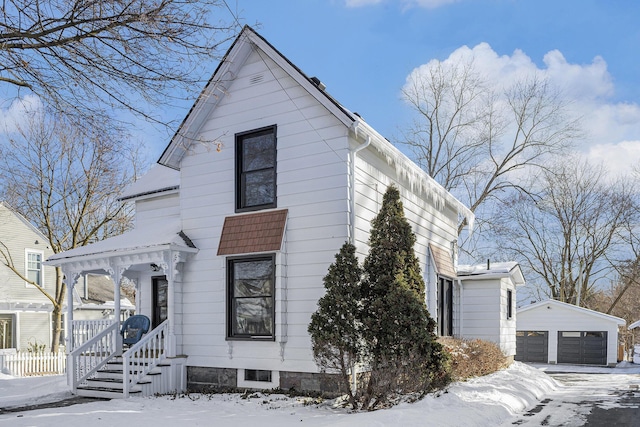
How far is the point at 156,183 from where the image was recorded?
1502 centimetres

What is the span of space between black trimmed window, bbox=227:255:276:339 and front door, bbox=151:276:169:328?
3368 millimetres

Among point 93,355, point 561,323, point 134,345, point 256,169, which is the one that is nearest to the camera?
point 134,345

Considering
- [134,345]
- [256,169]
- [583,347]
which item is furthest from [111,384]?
[583,347]

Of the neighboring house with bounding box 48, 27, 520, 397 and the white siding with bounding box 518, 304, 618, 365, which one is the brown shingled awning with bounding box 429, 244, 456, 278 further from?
the white siding with bounding box 518, 304, 618, 365

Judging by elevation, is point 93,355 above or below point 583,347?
above

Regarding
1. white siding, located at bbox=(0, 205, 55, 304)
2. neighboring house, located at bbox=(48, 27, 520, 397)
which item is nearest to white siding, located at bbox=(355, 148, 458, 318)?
neighboring house, located at bbox=(48, 27, 520, 397)

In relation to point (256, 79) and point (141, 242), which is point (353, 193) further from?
point (141, 242)

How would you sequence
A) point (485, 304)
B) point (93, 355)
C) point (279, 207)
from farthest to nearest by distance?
1. point (485, 304)
2. point (93, 355)
3. point (279, 207)

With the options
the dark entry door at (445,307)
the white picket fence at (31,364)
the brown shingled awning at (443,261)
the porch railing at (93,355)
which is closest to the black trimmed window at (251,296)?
the porch railing at (93,355)

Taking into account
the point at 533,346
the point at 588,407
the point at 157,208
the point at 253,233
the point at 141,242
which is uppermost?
the point at 157,208

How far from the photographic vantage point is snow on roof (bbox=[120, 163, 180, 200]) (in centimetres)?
1442

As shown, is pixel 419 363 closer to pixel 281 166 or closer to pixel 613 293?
pixel 281 166

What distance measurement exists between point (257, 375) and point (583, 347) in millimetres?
20894

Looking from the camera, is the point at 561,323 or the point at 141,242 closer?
the point at 141,242
